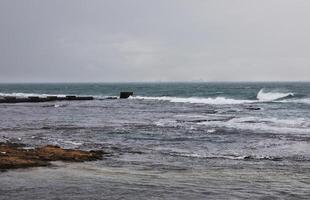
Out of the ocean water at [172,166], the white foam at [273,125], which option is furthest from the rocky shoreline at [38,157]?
the white foam at [273,125]

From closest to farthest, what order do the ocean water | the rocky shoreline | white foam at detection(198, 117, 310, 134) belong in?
the ocean water, the rocky shoreline, white foam at detection(198, 117, 310, 134)

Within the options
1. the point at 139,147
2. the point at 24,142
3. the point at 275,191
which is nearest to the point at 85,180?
the point at 275,191

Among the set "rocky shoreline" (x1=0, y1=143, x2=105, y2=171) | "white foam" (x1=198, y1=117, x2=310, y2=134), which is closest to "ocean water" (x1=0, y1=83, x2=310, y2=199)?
"white foam" (x1=198, y1=117, x2=310, y2=134)

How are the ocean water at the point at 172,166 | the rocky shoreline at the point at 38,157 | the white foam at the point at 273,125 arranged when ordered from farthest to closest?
the white foam at the point at 273,125 → the rocky shoreline at the point at 38,157 → the ocean water at the point at 172,166

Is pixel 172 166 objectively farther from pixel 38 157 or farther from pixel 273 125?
pixel 273 125

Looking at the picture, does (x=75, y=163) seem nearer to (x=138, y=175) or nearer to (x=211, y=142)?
(x=138, y=175)

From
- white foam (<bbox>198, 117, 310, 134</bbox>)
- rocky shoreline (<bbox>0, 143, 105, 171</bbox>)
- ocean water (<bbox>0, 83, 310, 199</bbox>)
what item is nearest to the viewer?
ocean water (<bbox>0, 83, 310, 199</bbox>)

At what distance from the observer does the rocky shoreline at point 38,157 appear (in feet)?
61.6

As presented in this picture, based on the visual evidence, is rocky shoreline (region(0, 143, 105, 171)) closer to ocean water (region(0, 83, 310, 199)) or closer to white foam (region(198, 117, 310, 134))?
ocean water (region(0, 83, 310, 199))

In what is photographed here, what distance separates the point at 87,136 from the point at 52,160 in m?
10.9

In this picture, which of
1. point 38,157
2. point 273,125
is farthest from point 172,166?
point 273,125

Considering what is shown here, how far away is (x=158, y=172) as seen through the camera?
18.2m

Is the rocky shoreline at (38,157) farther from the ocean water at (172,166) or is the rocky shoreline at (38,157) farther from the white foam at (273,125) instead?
the white foam at (273,125)

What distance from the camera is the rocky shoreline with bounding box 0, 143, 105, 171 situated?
739 inches
